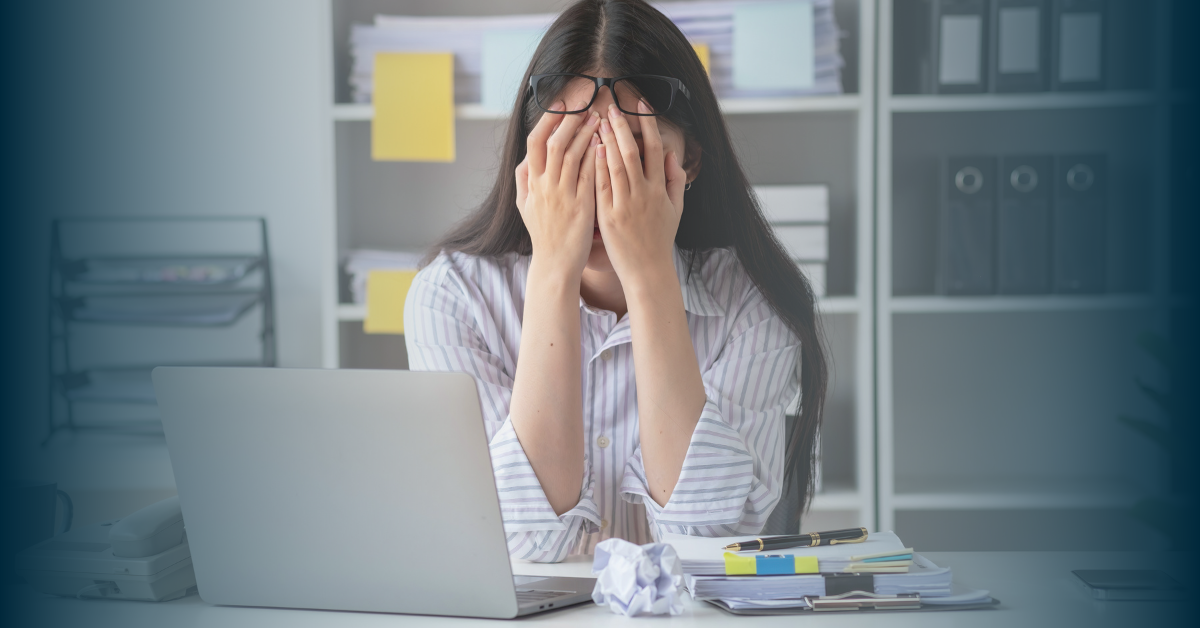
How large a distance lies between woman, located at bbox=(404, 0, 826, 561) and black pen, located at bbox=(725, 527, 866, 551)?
0.20 meters

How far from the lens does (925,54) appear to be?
5.32ft

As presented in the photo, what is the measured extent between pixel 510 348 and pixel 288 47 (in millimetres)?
1133

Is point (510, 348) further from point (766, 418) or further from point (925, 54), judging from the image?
point (925, 54)

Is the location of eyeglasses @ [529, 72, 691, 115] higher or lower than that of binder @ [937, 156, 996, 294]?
higher

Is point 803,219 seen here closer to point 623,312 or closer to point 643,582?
point 623,312

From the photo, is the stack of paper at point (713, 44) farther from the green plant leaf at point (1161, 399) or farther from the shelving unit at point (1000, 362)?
the green plant leaf at point (1161, 399)

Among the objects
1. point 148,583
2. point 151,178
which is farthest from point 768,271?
point 151,178

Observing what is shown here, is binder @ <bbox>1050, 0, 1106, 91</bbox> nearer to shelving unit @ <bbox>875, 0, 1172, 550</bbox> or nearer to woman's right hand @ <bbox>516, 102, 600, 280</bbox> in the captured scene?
shelving unit @ <bbox>875, 0, 1172, 550</bbox>

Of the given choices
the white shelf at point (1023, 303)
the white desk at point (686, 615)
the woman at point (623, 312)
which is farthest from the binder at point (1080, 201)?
the white desk at point (686, 615)

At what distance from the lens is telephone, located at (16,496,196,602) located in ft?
2.21

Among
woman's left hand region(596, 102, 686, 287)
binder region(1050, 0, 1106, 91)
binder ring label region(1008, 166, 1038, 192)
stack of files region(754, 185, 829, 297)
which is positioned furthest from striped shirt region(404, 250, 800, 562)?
binder region(1050, 0, 1106, 91)

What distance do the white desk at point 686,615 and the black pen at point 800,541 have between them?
0.06 m

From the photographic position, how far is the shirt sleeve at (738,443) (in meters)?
0.91

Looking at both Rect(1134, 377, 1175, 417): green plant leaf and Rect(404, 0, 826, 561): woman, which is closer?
Rect(404, 0, 826, 561): woman
